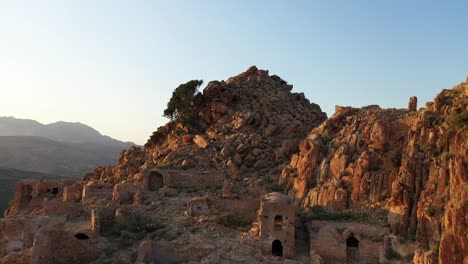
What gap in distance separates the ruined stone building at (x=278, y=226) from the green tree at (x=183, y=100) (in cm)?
1978

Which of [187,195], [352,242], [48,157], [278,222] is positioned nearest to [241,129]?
[187,195]

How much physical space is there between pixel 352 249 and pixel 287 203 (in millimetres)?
3970

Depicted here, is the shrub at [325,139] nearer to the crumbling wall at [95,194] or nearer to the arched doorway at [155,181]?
the arched doorway at [155,181]

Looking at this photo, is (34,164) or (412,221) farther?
(34,164)

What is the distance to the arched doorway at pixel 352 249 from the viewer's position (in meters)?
25.4

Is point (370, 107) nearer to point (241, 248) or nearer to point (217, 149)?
point (217, 149)

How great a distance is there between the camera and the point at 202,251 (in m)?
24.0

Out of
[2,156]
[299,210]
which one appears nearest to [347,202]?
[299,210]

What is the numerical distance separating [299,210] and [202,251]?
7.86 metres

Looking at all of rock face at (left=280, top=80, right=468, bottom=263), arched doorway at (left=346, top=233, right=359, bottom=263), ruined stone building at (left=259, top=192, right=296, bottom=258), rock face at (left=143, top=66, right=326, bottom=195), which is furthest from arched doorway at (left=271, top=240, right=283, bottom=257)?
rock face at (left=143, top=66, right=326, bottom=195)

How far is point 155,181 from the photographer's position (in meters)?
35.0

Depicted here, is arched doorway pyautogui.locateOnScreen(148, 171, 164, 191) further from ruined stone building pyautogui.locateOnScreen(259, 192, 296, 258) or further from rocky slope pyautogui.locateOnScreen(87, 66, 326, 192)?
ruined stone building pyautogui.locateOnScreen(259, 192, 296, 258)

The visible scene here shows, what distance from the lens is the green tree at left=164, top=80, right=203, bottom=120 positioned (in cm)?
4391

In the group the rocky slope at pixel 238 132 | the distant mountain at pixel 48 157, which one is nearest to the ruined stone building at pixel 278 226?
the rocky slope at pixel 238 132
